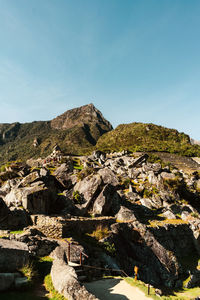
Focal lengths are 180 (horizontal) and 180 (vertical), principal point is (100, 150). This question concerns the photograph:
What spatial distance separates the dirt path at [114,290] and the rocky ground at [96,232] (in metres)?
0.69

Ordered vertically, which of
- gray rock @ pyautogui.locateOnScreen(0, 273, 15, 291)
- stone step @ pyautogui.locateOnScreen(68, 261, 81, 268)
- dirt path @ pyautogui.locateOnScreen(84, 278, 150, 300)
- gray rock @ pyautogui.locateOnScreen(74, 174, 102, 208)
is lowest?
dirt path @ pyautogui.locateOnScreen(84, 278, 150, 300)

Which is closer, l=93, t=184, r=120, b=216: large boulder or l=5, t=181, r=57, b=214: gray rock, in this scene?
l=5, t=181, r=57, b=214: gray rock

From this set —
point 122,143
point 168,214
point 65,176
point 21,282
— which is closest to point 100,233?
point 21,282

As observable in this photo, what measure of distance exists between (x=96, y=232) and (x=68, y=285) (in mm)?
8811

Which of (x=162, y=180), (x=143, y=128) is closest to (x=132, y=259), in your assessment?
(x=162, y=180)

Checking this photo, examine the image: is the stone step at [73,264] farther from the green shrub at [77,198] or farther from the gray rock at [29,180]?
the gray rock at [29,180]

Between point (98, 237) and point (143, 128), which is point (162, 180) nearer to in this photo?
point (98, 237)

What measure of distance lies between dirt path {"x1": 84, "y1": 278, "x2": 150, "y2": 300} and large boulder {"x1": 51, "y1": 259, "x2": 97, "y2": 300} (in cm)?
173

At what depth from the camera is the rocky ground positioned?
10016mm

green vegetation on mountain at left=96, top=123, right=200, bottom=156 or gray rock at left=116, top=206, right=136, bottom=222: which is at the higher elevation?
green vegetation on mountain at left=96, top=123, right=200, bottom=156

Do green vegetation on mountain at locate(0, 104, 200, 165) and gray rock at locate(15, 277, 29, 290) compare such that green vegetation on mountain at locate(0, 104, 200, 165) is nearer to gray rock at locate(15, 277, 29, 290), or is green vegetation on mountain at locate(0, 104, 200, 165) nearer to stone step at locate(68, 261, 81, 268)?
stone step at locate(68, 261, 81, 268)

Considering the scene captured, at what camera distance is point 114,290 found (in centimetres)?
827

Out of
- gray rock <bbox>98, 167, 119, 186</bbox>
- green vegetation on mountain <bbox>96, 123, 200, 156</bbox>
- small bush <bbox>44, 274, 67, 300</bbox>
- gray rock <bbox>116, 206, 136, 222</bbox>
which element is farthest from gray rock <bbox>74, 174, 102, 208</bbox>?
green vegetation on mountain <bbox>96, 123, 200, 156</bbox>

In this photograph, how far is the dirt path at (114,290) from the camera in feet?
25.0
